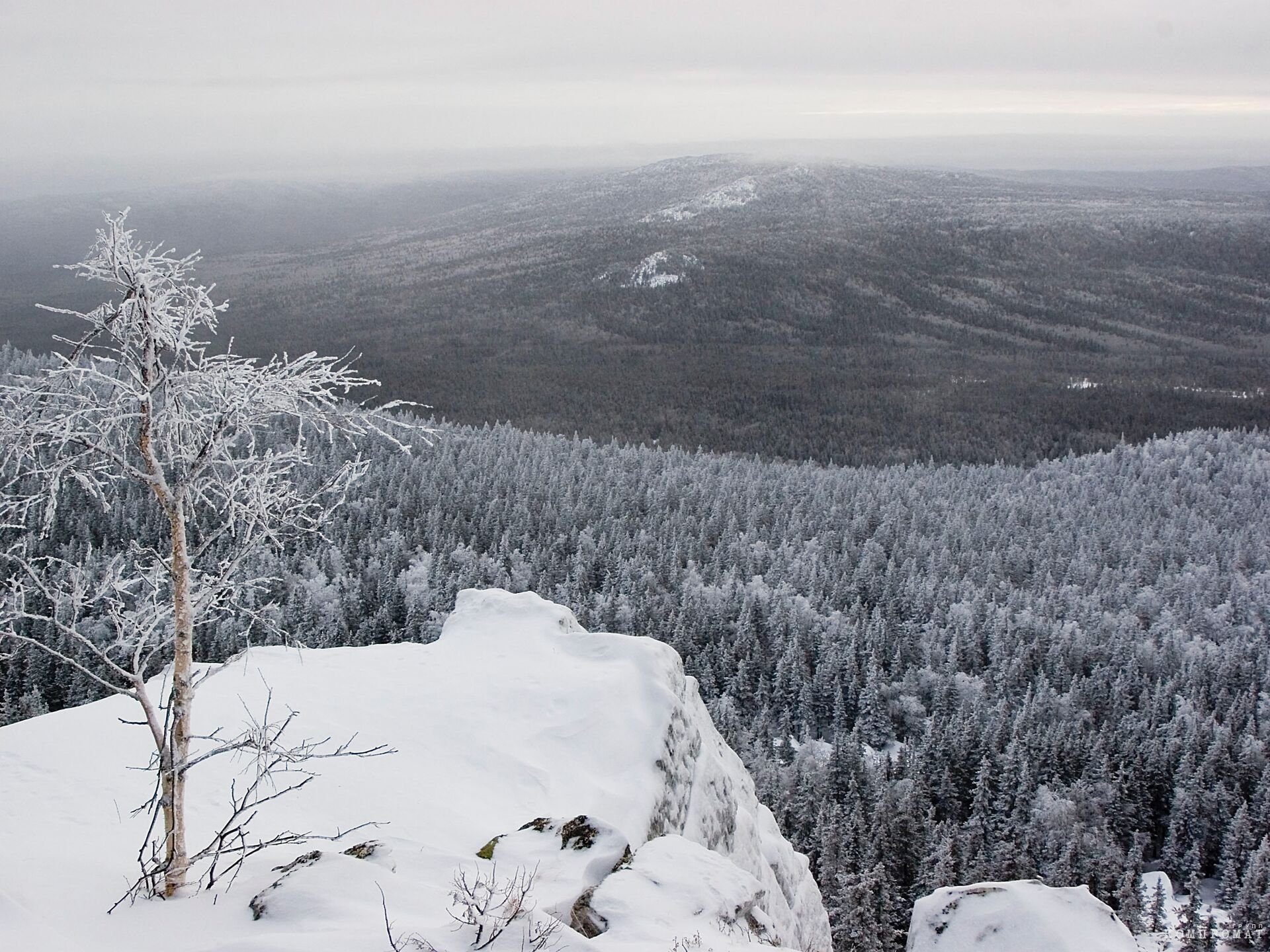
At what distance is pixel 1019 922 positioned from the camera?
1391cm

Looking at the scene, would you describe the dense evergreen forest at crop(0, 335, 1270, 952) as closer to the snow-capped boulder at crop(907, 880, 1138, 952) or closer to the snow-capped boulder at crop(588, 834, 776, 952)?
the snow-capped boulder at crop(907, 880, 1138, 952)

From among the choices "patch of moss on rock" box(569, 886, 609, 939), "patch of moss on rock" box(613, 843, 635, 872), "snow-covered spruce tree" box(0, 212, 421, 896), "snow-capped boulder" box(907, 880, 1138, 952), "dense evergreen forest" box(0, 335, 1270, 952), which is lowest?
"dense evergreen forest" box(0, 335, 1270, 952)

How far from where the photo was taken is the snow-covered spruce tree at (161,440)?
28.8ft

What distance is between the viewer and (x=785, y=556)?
89875 millimetres

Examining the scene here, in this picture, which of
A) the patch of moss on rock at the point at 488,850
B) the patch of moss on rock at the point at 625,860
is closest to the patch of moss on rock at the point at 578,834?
the patch of moss on rock at the point at 625,860

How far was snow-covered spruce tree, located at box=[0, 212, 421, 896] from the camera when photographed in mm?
8789

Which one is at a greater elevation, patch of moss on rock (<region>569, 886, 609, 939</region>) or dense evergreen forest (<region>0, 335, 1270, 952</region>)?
patch of moss on rock (<region>569, 886, 609, 939</region>)

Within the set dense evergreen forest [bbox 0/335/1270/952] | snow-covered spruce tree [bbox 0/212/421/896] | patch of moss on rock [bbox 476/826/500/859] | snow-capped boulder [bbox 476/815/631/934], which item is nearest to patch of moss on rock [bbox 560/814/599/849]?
snow-capped boulder [bbox 476/815/631/934]

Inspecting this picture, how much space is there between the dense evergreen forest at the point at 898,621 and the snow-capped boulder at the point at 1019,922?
26.7 m

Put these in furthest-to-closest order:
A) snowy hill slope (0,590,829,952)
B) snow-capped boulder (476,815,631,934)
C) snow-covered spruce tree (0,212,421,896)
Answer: snow-capped boulder (476,815,631,934) < snowy hill slope (0,590,829,952) < snow-covered spruce tree (0,212,421,896)

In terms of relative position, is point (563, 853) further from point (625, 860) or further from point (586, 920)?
point (586, 920)

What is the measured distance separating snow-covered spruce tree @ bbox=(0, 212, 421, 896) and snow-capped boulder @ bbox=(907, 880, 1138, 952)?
1176 cm

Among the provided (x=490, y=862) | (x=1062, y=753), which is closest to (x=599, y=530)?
(x=1062, y=753)

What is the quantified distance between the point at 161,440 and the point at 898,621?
7730 cm
